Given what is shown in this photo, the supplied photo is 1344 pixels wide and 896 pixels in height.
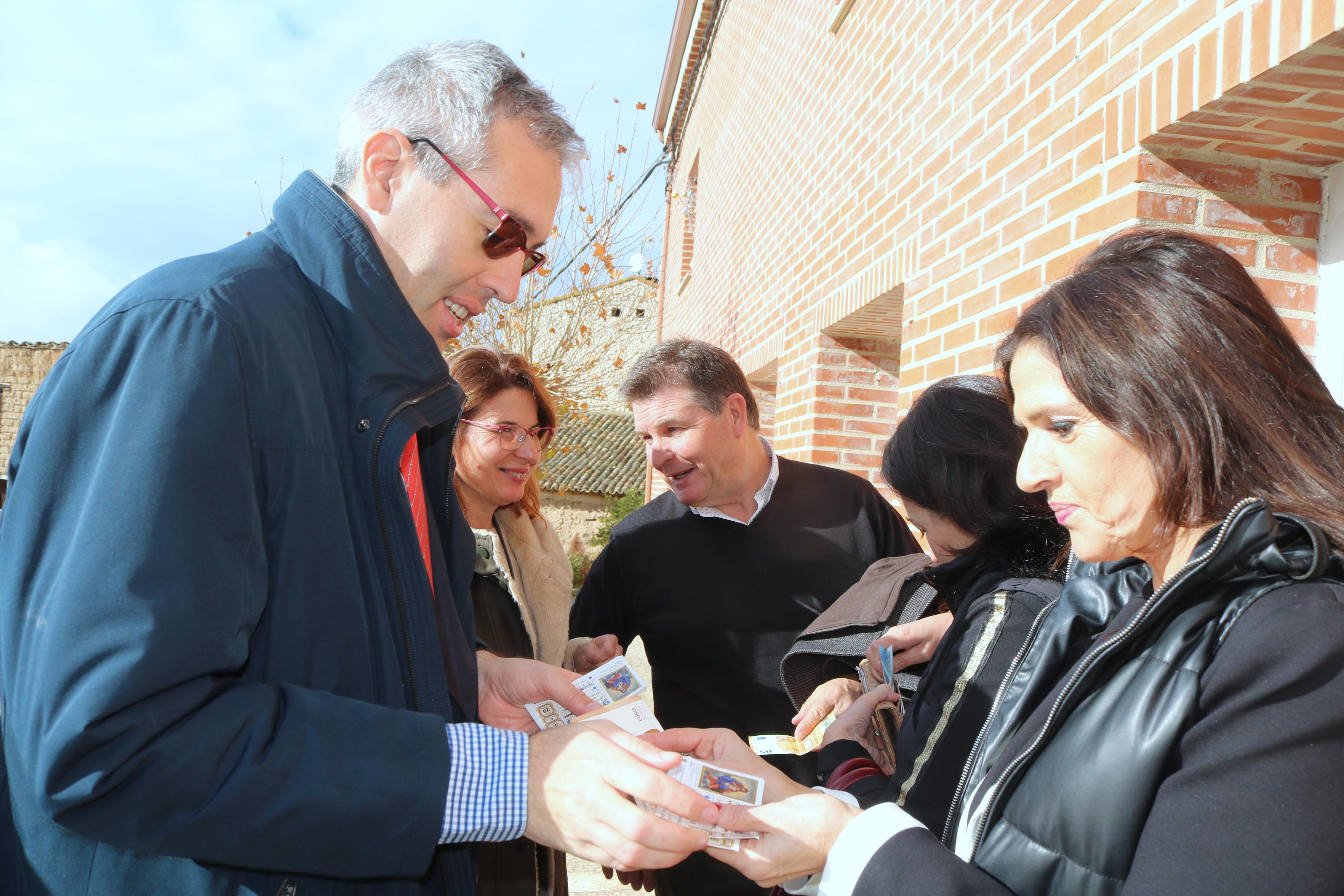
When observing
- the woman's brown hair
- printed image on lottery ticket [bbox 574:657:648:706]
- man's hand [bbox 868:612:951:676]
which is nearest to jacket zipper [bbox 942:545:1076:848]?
man's hand [bbox 868:612:951:676]

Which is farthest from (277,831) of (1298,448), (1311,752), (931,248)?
(931,248)

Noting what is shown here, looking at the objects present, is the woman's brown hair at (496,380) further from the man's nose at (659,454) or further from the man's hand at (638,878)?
the man's hand at (638,878)

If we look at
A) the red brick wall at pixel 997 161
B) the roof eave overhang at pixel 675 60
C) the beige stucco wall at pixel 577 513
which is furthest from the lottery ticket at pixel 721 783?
the beige stucco wall at pixel 577 513

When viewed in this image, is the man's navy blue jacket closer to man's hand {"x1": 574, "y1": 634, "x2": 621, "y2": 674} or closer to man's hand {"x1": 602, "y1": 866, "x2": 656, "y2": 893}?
man's hand {"x1": 602, "y1": 866, "x2": 656, "y2": 893}

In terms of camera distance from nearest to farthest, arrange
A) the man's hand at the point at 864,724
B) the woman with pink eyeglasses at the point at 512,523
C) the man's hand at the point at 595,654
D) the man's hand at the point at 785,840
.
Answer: the man's hand at the point at 785,840, the man's hand at the point at 864,724, the woman with pink eyeglasses at the point at 512,523, the man's hand at the point at 595,654

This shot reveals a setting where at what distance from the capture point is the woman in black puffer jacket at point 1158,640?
1.06 m

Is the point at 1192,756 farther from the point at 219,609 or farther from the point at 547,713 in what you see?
the point at 547,713

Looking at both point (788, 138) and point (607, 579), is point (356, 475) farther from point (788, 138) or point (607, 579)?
point (788, 138)

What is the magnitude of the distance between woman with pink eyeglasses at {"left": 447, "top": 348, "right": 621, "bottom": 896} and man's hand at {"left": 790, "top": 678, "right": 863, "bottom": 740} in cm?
90

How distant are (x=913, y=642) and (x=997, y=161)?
1.65m

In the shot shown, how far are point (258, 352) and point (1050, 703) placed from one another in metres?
1.31

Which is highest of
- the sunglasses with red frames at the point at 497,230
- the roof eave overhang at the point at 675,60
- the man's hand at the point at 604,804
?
the roof eave overhang at the point at 675,60

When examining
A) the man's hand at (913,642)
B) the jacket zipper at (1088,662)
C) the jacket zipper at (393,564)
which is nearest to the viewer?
the jacket zipper at (1088,662)

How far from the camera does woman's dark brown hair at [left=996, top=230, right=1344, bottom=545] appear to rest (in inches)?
50.3
